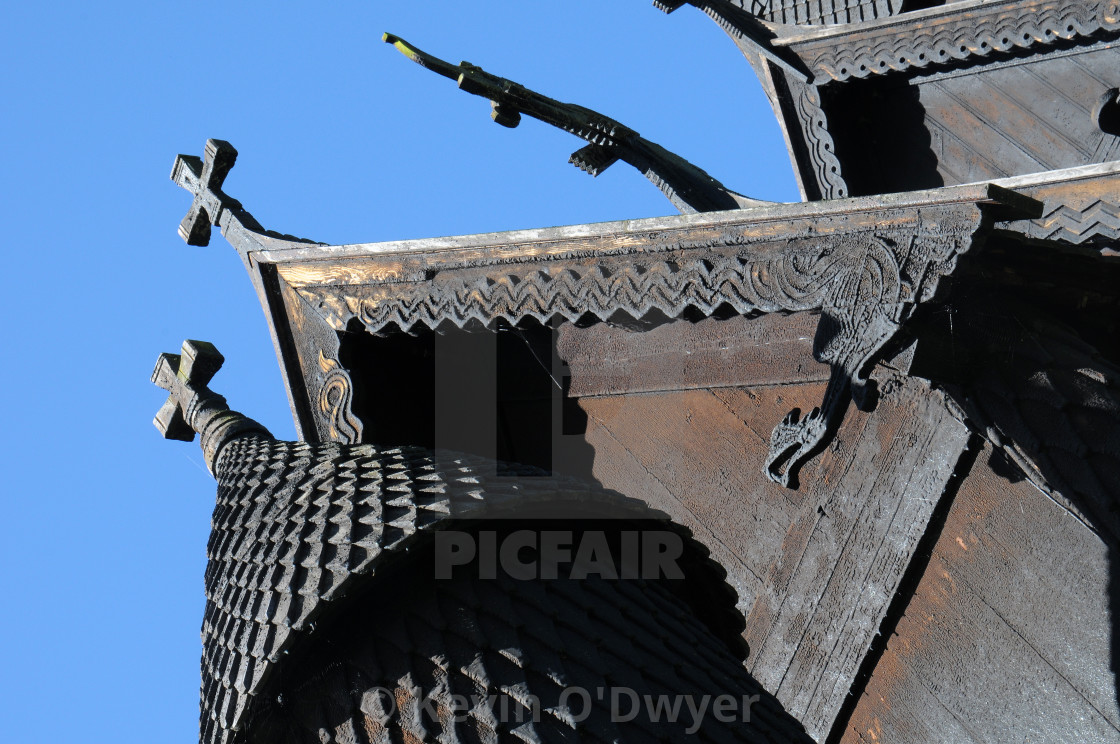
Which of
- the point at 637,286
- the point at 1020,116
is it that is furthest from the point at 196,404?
the point at 1020,116

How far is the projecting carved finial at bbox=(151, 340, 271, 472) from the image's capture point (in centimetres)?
429

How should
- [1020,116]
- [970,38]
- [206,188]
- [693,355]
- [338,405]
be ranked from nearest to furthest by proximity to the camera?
1. [338,405]
2. [693,355]
3. [206,188]
4. [970,38]
5. [1020,116]

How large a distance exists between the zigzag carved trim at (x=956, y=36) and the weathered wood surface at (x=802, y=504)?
267 cm

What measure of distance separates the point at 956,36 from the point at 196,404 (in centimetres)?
464

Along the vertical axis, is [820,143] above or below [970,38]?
below

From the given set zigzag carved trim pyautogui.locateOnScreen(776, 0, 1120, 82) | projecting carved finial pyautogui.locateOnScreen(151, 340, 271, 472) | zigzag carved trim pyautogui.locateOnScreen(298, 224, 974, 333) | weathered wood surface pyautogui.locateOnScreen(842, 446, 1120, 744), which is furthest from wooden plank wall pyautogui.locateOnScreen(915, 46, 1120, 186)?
projecting carved finial pyautogui.locateOnScreen(151, 340, 271, 472)

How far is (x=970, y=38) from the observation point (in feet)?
21.3

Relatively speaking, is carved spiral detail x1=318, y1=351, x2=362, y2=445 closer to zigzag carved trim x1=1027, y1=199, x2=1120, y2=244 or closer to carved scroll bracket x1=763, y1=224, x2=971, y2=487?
carved scroll bracket x1=763, y1=224, x2=971, y2=487

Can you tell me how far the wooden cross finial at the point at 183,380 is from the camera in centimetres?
471

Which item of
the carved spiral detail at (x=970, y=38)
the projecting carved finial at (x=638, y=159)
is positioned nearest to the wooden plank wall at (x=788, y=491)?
the projecting carved finial at (x=638, y=159)

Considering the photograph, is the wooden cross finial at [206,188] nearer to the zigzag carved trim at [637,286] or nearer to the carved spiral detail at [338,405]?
the zigzag carved trim at [637,286]

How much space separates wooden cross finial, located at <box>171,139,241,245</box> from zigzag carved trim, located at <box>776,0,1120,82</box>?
11.9 feet

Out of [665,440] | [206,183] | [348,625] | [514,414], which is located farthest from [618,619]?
[206,183]

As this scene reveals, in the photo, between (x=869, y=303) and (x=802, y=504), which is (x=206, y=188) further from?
(x=869, y=303)
